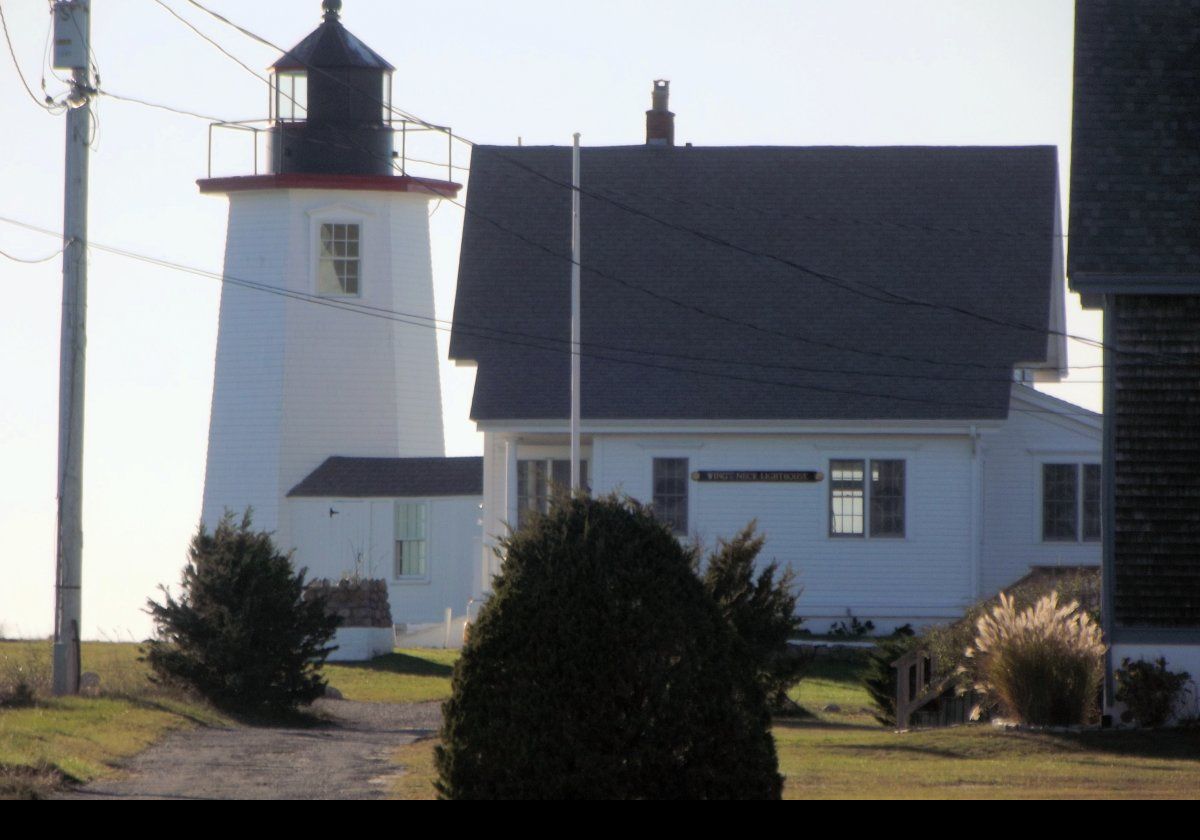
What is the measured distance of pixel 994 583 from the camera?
104ft

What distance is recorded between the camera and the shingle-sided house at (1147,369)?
62.9ft

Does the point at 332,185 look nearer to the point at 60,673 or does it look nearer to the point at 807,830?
the point at 60,673

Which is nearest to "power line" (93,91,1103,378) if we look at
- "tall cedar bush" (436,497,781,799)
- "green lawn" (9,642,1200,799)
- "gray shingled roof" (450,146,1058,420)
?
"gray shingled roof" (450,146,1058,420)

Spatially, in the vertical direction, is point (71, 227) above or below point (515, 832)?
above

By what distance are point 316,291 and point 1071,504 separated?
14.5 m

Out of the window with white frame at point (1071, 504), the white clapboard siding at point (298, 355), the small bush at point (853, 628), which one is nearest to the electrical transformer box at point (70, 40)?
the white clapboard siding at point (298, 355)

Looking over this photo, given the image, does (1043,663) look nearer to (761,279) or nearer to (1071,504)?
(1071,504)

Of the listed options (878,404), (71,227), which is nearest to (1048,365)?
(878,404)

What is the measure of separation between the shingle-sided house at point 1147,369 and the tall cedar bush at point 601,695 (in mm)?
10049

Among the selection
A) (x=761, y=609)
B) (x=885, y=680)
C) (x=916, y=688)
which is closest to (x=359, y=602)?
(x=761, y=609)

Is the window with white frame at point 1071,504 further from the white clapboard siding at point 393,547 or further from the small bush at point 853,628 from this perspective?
the white clapboard siding at point 393,547

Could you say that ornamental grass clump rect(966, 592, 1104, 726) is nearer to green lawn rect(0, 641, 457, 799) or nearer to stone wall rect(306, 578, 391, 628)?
green lawn rect(0, 641, 457, 799)

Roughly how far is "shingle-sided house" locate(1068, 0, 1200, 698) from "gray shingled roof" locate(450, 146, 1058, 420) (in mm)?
11368

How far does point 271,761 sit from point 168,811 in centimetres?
824
